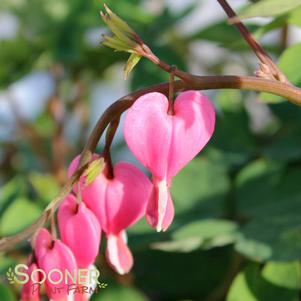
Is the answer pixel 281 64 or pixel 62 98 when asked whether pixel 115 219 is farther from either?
pixel 62 98

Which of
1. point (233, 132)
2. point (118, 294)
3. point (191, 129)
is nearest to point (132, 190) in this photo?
point (191, 129)

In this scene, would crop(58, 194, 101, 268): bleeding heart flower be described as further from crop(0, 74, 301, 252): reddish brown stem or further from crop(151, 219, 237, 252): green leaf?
crop(151, 219, 237, 252): green leaf

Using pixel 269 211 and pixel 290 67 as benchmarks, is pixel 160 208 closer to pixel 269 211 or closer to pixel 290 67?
pixel 290 67

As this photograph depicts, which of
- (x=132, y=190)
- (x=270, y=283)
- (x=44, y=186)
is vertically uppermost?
(x=132, y=190)

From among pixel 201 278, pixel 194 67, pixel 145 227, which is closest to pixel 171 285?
pixel 201 278

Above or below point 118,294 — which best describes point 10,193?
above

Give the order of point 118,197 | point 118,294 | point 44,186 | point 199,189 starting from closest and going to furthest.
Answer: point 118,197 < point 118,294 < point 199,189 < point 44,186

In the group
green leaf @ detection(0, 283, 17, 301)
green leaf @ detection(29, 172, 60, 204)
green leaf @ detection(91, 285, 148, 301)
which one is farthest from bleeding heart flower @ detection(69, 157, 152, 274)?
green leaf @ detection(29, 172, 60, 204)
